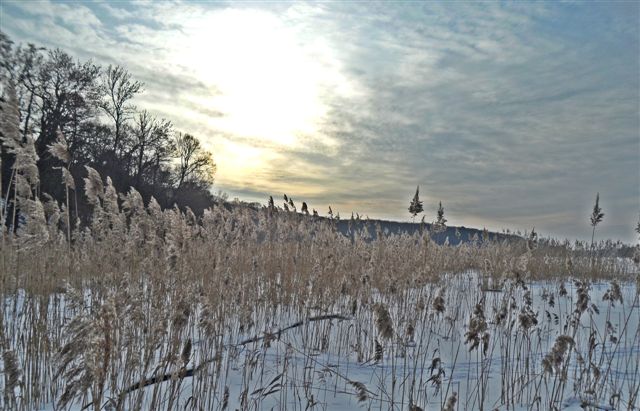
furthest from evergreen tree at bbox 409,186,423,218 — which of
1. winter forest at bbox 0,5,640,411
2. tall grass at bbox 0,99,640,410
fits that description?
tall grass at bbox 0,99,640,410

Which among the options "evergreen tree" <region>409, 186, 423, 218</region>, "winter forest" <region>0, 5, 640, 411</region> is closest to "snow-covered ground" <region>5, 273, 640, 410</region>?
"winter forest" <region>0, 5, 640, 411</region>

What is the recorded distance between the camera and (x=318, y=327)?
567 cm

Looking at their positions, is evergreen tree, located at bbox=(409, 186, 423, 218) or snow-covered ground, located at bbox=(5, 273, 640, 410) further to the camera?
evergreen tree, located at bbox=(409, 186, 423, 218)

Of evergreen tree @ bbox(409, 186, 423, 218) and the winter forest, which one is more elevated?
evergreen tree @ bbox(409, 186, 423, 218)

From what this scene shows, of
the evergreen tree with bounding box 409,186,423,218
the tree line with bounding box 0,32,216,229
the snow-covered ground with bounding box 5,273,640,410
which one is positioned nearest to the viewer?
the snow-covered ground with bounding box 5,273,640,410

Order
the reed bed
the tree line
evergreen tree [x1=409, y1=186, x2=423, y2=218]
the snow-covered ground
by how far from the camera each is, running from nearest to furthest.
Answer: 1. the reed bed
2. the snow-covered ground
3. evergreen tree [x1=409, y1=186, x2=423, y2=218]
4. the tree line

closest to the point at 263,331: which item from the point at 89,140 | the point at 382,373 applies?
the point at 382,373

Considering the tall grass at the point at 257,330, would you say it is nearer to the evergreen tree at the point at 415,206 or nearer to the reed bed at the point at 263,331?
the reed bed at the point at 263,331

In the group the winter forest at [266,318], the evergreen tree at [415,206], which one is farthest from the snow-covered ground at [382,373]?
the evergreen tree at [415,206]

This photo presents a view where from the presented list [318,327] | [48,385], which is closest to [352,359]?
[318,327]

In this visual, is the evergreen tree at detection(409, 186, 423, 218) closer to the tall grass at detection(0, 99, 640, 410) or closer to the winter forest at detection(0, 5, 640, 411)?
the winter forest at detection(0, 5, 640, 411)

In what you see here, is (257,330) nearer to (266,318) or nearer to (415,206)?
(266,318)

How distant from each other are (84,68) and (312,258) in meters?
24.8

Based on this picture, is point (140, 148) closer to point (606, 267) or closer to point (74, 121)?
point (74, 121)
